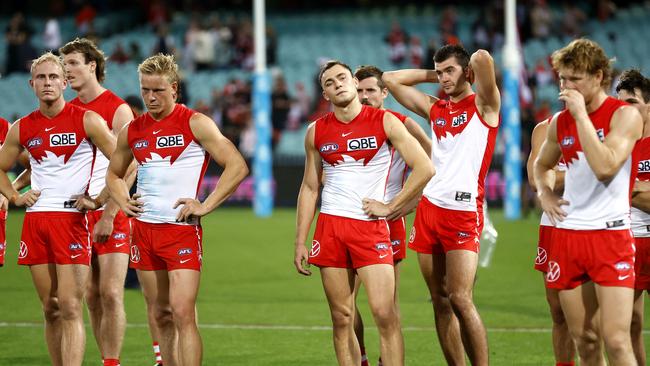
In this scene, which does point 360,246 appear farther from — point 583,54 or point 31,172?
point 31,172

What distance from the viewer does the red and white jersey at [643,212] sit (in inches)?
290

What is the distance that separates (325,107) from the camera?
28000 mm

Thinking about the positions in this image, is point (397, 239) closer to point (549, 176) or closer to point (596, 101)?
point (549, 176)

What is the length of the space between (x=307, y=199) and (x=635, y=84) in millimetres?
2402

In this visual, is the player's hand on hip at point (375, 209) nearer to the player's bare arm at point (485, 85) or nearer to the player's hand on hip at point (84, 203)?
the player's bare arm at point (485, 85)

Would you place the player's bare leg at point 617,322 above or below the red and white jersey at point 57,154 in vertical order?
below

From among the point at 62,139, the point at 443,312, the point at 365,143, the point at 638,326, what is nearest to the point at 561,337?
the point at 638,326

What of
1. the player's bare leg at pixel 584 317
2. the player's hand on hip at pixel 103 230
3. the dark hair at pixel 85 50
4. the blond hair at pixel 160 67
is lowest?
the player's bare leg at pixel 584 317

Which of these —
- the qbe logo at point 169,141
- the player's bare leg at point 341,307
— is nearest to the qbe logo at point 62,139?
the qbe logo at point 169,141

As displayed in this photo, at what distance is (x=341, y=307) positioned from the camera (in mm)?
7301

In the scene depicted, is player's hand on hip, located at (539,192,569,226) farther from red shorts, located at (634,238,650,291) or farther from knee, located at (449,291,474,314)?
knee, located at (449,291,474,314)

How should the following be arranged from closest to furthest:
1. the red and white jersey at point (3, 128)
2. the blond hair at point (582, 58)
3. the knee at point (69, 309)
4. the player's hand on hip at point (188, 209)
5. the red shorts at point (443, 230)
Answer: the blond hair at point (582, 58), the player's hand on hip at point (188, 209), the knee at point (69, 309), the red shorts at point (443, 230), the red and white jersey at point (3, 128)

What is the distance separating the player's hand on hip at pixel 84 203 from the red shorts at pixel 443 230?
2.41 metres

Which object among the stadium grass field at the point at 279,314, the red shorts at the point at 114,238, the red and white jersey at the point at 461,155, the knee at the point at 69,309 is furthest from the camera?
the stadium grass field at the point at 279,314
